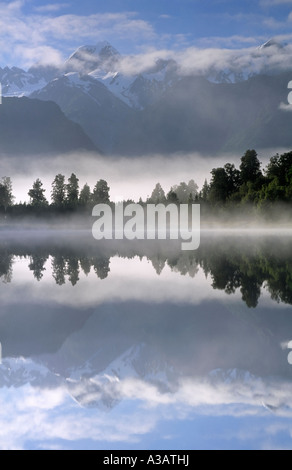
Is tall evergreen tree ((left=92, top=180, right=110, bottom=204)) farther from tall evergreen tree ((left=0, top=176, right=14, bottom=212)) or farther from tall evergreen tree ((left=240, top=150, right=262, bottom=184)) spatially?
tall evergreen tree ((left=240, top=150, right=262, bottom=184))

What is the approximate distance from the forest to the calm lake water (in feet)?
195

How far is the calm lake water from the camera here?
366 cm

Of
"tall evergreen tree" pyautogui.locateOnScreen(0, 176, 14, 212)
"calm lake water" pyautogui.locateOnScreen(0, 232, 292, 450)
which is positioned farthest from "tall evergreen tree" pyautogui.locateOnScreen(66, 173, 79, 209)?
"calm lake water" pyautogui.locateOnScreen(0, 232, 292, 450)

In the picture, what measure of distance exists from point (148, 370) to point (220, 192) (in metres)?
80.2

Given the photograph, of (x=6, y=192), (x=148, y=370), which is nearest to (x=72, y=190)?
(x=6, y=192)

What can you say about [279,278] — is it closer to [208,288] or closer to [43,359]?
[208,288]

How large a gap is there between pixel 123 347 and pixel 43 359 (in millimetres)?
→ 917

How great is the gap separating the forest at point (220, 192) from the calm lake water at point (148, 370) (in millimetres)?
59401

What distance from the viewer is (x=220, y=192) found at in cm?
8362

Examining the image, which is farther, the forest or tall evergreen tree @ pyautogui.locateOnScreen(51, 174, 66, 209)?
tall evergreen tree @ pyautogui.locateOnScreen(51, 174, 66, 209)

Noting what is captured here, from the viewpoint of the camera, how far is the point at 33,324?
7.09m

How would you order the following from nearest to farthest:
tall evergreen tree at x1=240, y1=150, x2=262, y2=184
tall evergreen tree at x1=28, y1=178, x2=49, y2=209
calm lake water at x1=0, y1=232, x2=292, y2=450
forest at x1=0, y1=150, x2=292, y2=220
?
calm lake water at x1=0, y1=232, x2=292, y2=450 → forest at x1=0, y1=150, x2=292, y2=220 → tall evergreen tree at x1=240, y1=150, x2=262, y2=184 → tall evergreen tree at x1=28, y1=178, x2=49, y2=209

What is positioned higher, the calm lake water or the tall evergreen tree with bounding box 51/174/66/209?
the tall evergreen tree with bounding box 51/174/66/209

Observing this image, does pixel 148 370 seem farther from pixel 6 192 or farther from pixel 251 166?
pixel 6 192
